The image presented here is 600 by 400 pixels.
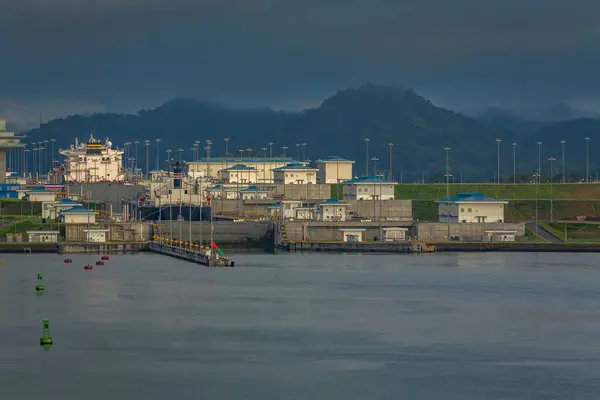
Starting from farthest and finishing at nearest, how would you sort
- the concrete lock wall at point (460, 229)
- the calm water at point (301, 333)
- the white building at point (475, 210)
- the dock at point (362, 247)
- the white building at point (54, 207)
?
the white building at point (54, 207) → the white building at point (475, 210) → the concrete lock wall at point (460, 229) → the dock at point (362, 247) → the calm water at point (301, 333)

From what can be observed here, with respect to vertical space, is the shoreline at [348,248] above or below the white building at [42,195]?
below

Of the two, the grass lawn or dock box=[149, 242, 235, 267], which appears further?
the grass lawn

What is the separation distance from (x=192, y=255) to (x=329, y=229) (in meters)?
22.4

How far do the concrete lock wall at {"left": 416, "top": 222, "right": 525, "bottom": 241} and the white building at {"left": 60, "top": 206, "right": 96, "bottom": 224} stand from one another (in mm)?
29006

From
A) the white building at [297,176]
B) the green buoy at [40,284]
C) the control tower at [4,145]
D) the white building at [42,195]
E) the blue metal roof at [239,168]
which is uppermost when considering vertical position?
the control tower at [4,145]

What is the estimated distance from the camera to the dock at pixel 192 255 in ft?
333

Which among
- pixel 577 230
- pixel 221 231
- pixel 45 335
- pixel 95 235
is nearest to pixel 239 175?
pixel 221 231

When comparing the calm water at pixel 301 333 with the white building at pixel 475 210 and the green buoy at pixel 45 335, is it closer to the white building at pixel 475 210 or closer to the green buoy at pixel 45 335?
the green buoy at pixel 45 335

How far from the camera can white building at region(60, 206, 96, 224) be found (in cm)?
12562

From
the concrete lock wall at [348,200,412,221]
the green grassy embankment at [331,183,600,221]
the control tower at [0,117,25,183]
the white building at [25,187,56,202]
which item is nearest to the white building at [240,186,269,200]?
the concrete lock wall at [348,200,412,221]

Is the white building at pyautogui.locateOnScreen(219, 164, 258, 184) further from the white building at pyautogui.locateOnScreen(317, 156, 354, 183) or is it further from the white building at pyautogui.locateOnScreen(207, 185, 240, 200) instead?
the white building at pyautogui.locateOnScreen(207, 185, 240, 200)

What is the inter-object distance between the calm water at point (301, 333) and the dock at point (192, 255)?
299 centimetres

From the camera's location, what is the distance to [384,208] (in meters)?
147

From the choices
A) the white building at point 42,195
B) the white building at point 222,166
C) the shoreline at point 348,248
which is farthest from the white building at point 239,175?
the shoreline at point 348,248
